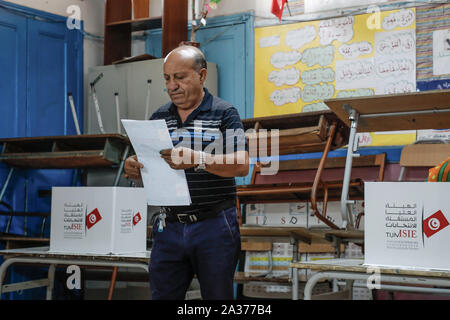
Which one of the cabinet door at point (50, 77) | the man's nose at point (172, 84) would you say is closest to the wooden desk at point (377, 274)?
the man's nose at point (172, 84)

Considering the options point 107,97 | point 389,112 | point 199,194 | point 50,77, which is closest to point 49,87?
point 50,77

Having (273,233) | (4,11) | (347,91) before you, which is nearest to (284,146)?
(273,233)

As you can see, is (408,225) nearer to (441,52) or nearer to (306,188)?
(306,188)

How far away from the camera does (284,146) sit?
3443 millimetres

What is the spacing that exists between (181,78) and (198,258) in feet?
1.76

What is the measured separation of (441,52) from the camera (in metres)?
3.83

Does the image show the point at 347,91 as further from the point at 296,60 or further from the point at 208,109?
the point at 208,109

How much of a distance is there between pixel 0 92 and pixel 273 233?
240 centimetres

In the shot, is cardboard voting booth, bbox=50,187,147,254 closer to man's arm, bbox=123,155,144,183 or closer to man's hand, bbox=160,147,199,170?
man's arm, bbox=123,155,144,183

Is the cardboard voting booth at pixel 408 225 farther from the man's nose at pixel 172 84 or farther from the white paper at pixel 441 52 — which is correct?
the white paper at pixel 441 52

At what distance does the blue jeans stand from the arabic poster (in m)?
2.55

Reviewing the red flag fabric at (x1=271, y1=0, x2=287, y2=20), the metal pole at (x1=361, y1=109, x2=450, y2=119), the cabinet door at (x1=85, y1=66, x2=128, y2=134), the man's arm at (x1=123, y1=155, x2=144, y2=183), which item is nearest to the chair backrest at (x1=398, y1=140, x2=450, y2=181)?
the metal pole at (x1=361, y1=109, x2=450, y2=119)

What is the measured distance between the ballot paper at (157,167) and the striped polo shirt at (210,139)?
1.2 inches
